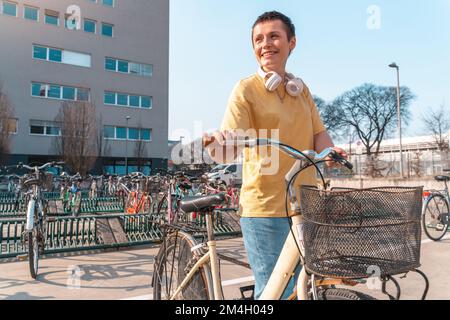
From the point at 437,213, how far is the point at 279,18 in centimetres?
636

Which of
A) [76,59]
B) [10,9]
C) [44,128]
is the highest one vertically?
[10,9]

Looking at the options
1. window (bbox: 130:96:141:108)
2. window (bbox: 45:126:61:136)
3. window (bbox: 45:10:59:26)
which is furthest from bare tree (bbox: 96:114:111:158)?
window (bbox: 45:10:59:26)

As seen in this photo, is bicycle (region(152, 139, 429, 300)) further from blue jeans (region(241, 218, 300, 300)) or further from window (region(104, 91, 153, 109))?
window (region(104, 91, 153, 109))

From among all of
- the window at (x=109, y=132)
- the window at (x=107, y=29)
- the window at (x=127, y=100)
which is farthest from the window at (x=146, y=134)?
the window at (x=107, y=29)

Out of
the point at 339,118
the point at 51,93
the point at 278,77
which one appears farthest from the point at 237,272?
the point at 339,118

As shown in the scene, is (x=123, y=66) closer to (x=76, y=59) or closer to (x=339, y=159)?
(x=76, y=59)

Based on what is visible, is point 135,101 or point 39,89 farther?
point 135,101

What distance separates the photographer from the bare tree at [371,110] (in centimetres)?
4244

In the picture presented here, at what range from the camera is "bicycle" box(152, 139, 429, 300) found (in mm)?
1312

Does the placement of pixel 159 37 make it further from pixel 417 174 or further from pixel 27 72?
pixel 417 174

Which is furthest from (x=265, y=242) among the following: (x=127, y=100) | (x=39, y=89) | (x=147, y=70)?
(x=147, y=70)

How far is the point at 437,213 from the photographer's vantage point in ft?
22.3

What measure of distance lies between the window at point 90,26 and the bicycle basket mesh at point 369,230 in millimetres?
33102

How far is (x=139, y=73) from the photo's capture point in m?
32.6
